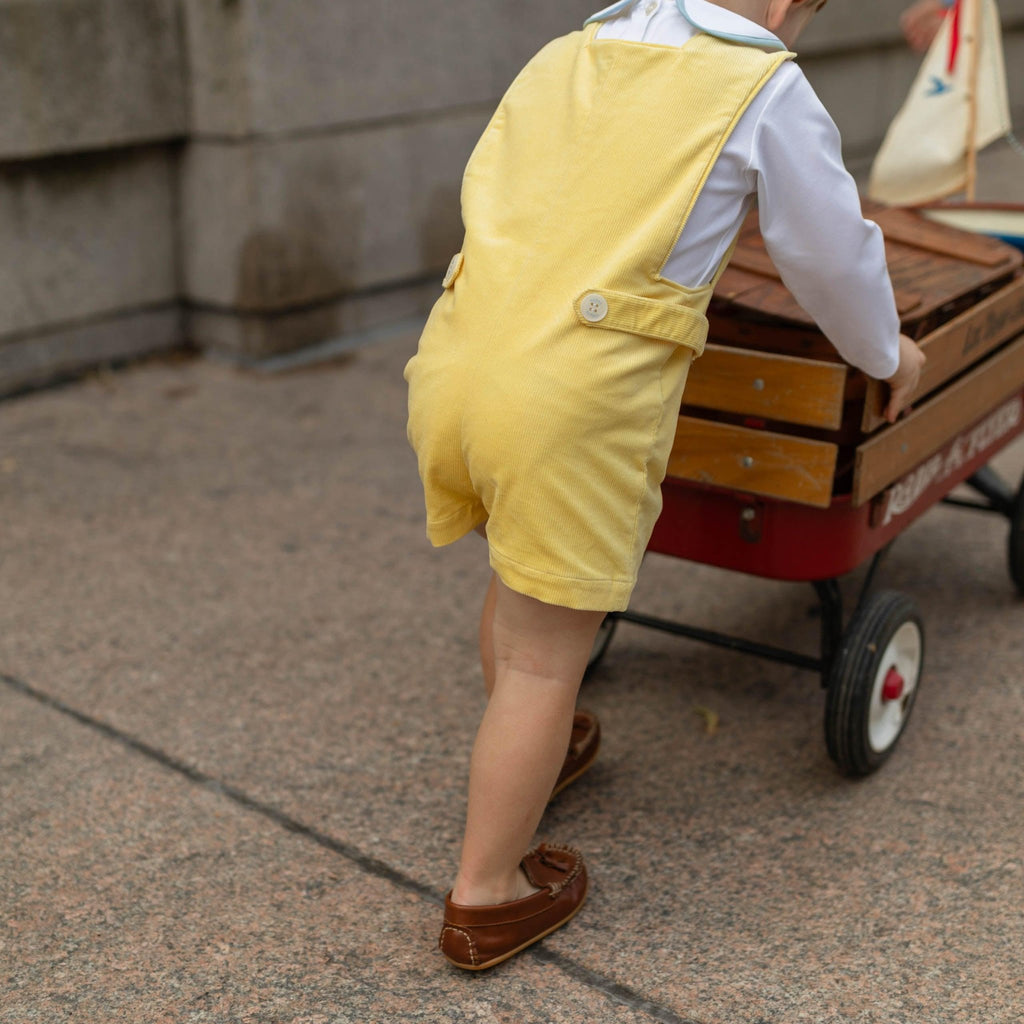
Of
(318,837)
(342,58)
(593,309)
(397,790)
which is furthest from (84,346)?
(593,309)

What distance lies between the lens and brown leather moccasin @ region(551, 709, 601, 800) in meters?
2.78

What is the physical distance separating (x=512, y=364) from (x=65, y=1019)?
1.25 metres

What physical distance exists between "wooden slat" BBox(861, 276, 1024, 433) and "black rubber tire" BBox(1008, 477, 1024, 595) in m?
0.51

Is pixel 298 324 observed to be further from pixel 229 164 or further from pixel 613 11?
pixel 613 11

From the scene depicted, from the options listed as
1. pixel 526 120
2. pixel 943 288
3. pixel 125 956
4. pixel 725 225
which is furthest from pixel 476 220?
pixel 125 956

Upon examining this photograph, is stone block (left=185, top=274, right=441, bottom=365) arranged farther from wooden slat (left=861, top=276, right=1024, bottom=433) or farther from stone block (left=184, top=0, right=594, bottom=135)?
wooden slat (left=861, top=276, right=1024, bottom=433)

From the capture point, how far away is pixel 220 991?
222 cm

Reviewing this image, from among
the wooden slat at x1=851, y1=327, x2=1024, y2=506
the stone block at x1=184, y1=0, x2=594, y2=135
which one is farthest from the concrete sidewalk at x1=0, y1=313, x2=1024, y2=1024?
the stone block at x1=184, y1=0, x2=594, y2=135

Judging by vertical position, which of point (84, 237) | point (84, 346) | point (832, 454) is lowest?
point (84, 346)

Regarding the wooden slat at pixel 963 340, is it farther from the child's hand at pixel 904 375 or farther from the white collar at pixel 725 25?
the white collar at pixel 725 25

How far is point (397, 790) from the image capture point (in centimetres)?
282

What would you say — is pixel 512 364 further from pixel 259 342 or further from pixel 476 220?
pixel 259 342

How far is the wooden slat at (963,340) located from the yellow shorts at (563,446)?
1.78 feet

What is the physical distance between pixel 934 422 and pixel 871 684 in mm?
560
